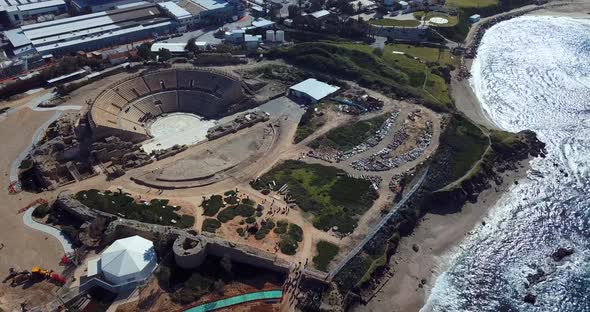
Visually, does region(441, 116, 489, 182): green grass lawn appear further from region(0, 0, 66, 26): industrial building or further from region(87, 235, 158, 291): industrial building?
region(0, 0, 66, 26): industrial building

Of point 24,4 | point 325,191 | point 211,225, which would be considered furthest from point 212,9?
point 211,225

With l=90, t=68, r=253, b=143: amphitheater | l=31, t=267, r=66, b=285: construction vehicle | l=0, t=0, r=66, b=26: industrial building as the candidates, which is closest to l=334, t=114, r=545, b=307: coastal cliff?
l=31, t=267, r=66, b=285: construction vehicle

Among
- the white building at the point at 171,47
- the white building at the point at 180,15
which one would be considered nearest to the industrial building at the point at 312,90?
the white building at the point at 171,47

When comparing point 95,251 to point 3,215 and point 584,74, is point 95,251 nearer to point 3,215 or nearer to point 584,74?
point 3,215

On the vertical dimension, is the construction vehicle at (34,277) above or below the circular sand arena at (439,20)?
below

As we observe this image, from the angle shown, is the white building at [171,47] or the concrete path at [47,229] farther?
the white building at [171,47]

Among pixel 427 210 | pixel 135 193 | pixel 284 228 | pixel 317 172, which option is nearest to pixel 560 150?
pixel 427 210

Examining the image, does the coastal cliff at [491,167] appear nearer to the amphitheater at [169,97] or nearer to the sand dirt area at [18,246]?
the amphitheater at [169,97]
